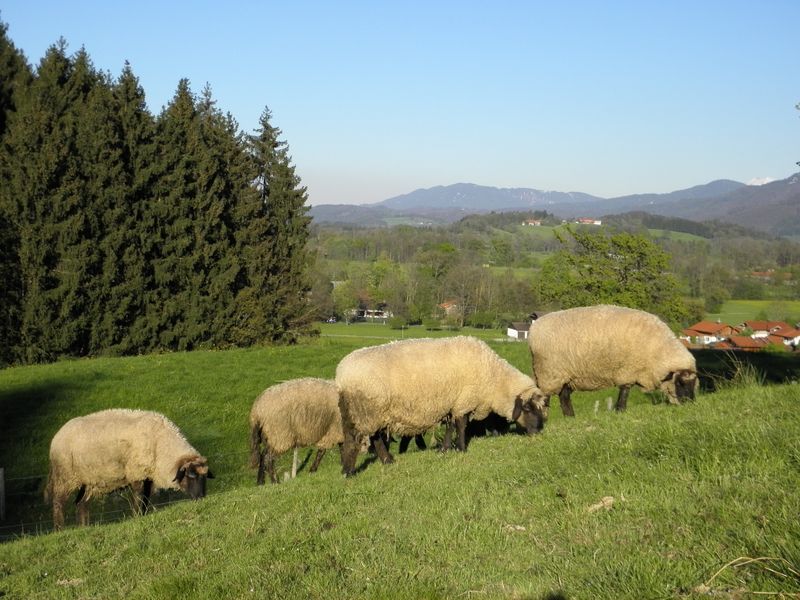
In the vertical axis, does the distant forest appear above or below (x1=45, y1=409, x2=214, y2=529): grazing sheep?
below

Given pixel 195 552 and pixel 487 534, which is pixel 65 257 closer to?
pixel 195 552

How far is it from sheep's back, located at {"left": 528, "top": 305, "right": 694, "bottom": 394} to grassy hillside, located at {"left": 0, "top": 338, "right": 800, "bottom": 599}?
4.13 metres

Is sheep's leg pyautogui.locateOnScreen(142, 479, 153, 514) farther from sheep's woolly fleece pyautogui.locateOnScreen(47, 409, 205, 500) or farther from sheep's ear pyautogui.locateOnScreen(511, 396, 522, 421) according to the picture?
sheep's ear pyautogui.locateOnScreen(511, 396, 522, 421)

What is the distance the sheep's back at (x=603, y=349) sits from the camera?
15.6m

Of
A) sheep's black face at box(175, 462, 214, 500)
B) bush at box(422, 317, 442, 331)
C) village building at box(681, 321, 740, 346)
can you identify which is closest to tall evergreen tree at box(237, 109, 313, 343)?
sheep's black face at box(175, 462, 214, 500)

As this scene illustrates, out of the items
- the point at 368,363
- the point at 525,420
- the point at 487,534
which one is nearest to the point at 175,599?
the point at 487,534

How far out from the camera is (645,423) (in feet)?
32.4

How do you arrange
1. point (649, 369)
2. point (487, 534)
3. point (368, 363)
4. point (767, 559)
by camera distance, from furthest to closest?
1. point (649, 369)
2. point (368, 363)
3. point (487, 534)
4. point (767, 559)

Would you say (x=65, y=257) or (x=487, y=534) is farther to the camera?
(x=65, y=257)

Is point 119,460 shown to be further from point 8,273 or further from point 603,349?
point 8,273

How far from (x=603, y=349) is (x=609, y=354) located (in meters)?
0.17

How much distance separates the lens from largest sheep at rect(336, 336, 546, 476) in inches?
522

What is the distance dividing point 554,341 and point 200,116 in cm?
3890

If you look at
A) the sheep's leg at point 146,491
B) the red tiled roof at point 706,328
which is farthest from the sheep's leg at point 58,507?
the red tiled roof at point 706,328
